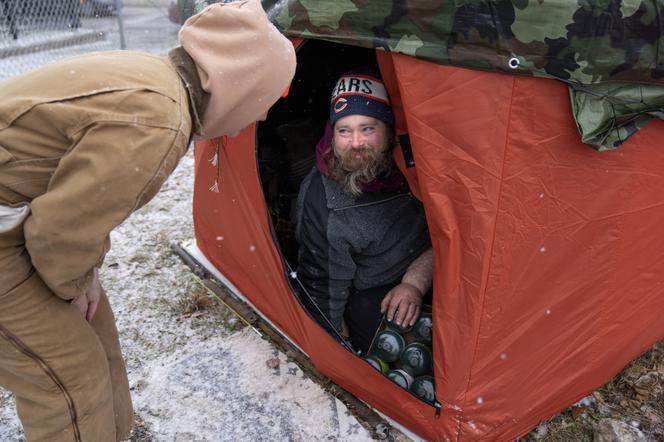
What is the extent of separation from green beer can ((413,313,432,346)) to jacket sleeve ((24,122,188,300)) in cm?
138

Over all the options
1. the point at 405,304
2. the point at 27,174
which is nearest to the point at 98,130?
the point at 27,174

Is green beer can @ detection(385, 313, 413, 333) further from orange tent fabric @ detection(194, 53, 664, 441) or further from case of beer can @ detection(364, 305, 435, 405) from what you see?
orange tent fabric @ detection(194, 53, 664, 441)

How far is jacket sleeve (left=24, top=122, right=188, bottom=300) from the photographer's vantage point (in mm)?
1287

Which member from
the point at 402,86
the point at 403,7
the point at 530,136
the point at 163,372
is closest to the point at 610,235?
the point at 530,136

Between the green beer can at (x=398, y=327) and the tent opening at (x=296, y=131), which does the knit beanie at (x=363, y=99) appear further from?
the green beer can at (x=398, y=327)

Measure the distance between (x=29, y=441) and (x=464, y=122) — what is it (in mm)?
1698

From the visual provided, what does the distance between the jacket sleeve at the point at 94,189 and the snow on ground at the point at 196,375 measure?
1.20m

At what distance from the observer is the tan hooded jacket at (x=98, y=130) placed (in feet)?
4.27

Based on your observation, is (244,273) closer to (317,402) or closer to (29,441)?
(317,402)

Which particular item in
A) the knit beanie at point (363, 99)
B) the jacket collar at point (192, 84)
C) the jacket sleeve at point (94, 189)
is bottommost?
the knit beanie at point (363, 99)

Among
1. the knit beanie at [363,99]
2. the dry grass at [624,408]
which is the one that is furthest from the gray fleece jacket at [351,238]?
the dry grass at [624,408]

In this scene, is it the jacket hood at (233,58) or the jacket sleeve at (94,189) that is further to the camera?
the jacket hood at (233,58)

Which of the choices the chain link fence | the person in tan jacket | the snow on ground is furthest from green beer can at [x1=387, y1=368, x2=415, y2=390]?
the chain link fence

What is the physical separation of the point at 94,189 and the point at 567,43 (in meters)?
1.36
